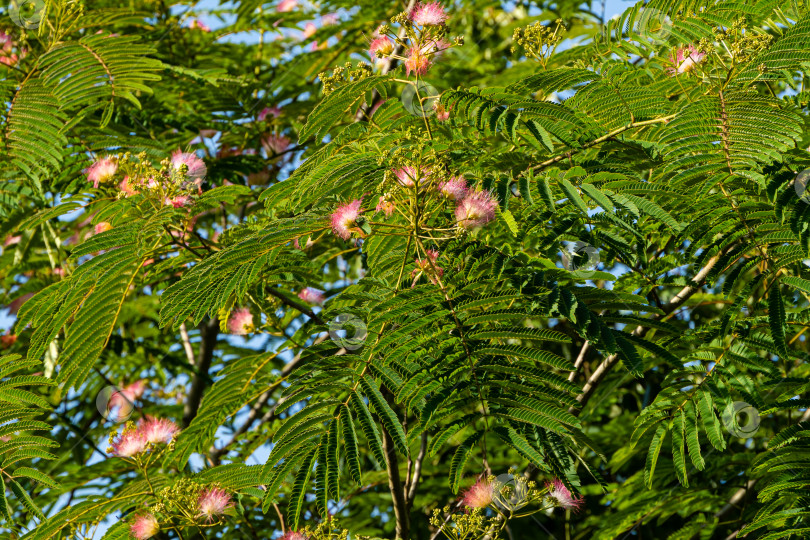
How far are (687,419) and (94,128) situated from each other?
9.19 feet

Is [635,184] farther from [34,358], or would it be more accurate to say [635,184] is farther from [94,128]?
[94,128]

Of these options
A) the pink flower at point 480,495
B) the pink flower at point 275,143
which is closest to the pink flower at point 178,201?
the pink flower at point 480,495

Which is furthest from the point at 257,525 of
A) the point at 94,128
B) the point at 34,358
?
the point at 94,128

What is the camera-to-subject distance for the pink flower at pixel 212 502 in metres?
2.98

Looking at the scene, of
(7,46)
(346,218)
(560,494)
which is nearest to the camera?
(346,218)

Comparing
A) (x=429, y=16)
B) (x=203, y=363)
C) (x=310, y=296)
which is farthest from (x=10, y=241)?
(x=429, y=16)

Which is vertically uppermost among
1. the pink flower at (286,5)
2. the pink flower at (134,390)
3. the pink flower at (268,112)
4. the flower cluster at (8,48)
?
the pink flower at (286,5)

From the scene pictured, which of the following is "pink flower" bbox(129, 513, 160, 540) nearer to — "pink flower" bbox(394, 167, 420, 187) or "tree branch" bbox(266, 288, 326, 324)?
"tree branch" bbox(266, 288, 326, 324)

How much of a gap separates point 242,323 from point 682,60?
2.05 m

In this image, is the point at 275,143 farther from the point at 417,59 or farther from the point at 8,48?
the point at 417,59

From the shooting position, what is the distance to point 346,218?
99.0 inches

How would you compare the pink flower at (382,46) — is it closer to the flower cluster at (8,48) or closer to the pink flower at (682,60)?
the pink flower at (682,60)

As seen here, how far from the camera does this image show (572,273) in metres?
2.51

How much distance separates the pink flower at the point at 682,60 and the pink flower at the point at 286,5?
3.35 metres
